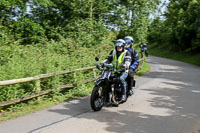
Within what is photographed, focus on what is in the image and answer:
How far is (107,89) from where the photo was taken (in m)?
7.41

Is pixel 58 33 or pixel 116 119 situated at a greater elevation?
pixel 58 33

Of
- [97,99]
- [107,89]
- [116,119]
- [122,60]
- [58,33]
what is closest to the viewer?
[116,119]

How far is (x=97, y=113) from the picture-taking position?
6.88 meters

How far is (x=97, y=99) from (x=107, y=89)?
492 mm

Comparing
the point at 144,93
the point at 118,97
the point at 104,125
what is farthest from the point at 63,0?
the point at 104,125

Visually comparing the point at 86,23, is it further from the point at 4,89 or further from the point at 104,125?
the point at 104,125

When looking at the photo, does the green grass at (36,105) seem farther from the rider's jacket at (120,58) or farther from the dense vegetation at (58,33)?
the rider's jacket at (120,58)

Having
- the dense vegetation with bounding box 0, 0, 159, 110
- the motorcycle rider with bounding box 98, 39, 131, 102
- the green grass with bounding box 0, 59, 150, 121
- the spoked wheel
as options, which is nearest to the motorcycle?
the spoked wheel

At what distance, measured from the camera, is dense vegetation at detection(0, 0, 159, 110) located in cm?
837

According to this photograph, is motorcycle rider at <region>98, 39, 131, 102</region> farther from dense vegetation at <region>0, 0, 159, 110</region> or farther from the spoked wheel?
dense vegetation at <region>0, 0, 159, 110</region>

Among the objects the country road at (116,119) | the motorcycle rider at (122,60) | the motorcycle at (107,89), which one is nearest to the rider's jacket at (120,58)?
the motorcycle rider at (122,60)

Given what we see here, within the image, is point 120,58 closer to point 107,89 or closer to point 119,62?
point 119,62

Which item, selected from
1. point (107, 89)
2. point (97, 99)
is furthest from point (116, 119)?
point (107, 89)

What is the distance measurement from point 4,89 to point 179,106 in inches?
216
